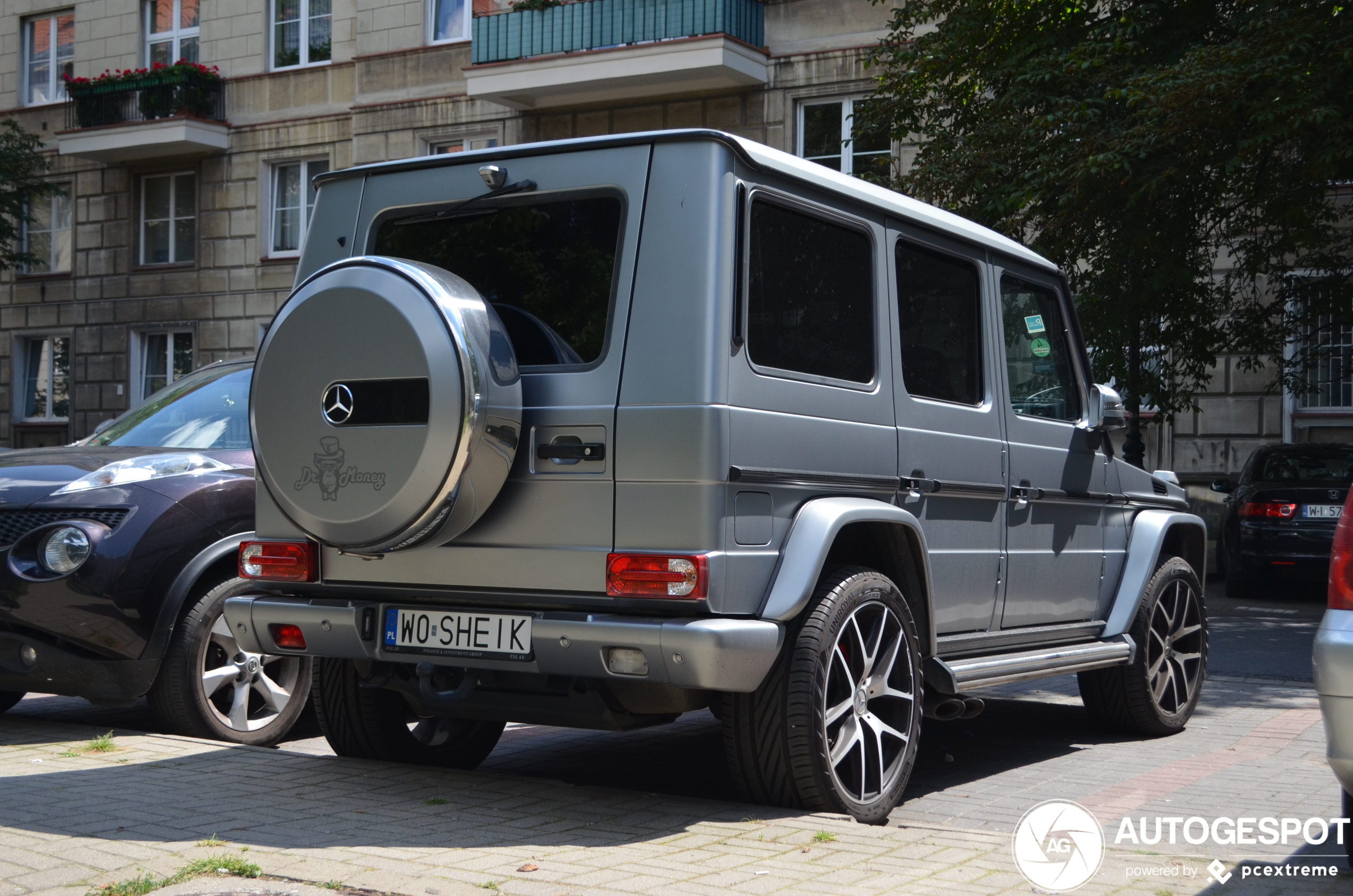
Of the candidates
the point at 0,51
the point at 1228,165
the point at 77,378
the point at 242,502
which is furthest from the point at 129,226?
the point at 242,502

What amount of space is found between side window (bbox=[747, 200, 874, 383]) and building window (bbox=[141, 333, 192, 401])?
916 inches

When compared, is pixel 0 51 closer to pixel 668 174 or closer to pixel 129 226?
pixel 129 226

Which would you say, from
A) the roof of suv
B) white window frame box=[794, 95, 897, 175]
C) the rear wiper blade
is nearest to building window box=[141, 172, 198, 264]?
white window frame box=[794, 95, 897, 175]

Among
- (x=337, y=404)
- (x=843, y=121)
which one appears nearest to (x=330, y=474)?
(x=337, y=404)

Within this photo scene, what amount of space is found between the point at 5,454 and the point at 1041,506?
4.68 metres

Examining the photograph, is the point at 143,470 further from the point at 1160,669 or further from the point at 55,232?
the point at 55,232

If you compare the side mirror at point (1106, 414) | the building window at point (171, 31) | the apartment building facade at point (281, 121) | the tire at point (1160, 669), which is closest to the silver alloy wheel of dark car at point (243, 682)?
the tire at point (1160, 669)

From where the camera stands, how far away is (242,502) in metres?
6.42

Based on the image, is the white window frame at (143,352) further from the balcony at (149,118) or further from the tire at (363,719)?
the tire at (363,719)

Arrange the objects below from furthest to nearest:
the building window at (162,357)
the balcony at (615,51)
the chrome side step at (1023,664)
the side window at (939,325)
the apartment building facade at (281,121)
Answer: the building window at (162,357), the apartment building facade at (281,121), the balcony at (615,51), the side window at (939,325), the chrome side step at (1023,664)

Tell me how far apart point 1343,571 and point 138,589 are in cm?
450

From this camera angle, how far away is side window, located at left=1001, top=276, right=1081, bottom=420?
6145 millimetres

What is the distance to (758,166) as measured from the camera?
462 centimetres

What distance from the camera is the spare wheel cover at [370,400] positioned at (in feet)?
14.5
